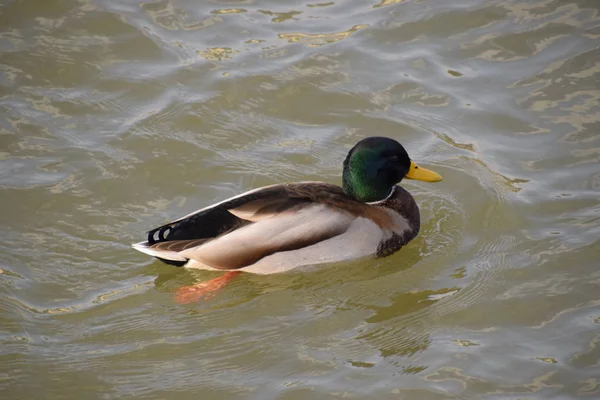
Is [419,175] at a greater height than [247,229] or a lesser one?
greater

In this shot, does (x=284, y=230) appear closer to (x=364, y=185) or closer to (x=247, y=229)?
(x=247, y=229)

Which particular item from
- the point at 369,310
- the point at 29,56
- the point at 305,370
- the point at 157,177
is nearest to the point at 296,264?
the point at 369,310

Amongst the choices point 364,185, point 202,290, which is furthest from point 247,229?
point 364,185

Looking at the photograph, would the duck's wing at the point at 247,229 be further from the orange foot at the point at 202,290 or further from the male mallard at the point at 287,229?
the orange foot at the point at 202,290

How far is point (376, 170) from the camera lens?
7453 millimetres

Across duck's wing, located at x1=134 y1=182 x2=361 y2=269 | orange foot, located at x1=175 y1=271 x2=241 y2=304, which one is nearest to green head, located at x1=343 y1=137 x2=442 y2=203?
duck's wing, located at x1=134 y1=182 x2=361 y2=269

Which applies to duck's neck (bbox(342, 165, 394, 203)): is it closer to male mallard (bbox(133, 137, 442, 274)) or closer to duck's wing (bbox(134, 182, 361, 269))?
male mallard (bbox(133, 137, 442, 274))

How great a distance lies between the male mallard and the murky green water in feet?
0.58

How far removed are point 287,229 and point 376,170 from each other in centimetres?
101

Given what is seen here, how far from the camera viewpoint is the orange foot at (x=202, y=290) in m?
6.78

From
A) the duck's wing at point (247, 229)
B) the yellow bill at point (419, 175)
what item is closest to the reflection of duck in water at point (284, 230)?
the duck's wing at point (247, 229)

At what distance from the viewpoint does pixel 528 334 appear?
632 centimetres

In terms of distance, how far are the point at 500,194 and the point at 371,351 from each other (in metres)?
2.41

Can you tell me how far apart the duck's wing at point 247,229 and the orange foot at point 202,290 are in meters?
0.12
